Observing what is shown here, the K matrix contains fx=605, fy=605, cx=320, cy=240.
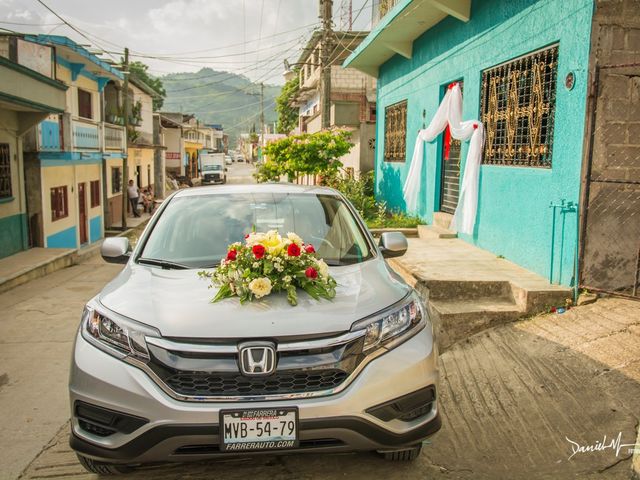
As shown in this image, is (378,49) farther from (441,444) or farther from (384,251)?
(441,444)

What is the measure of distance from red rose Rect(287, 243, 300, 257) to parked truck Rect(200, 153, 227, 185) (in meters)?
52.2

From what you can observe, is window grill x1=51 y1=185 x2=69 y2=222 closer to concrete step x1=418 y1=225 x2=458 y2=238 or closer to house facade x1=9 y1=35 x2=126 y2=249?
house facade x1=9 y1=35 x2=126 y2=249

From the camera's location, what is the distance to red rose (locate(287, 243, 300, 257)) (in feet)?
11.6

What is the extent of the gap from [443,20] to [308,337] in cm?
970

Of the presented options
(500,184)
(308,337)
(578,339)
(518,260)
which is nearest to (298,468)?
(308,337)

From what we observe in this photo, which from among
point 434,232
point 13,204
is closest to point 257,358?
point 434,232

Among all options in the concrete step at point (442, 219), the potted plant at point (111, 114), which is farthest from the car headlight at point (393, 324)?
the potted plant at point (111, 114)

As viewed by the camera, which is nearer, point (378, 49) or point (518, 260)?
point (518, 260)

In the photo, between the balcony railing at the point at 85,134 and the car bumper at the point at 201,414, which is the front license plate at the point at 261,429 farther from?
the balcony railing at the point at 85,134

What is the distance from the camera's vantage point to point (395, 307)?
10.9 feet

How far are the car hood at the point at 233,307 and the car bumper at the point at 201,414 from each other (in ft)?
0.91

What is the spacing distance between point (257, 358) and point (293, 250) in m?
0.83

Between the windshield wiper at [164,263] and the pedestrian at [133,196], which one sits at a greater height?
the windshield wiper at [164,263]

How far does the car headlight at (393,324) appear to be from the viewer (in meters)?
3.10
